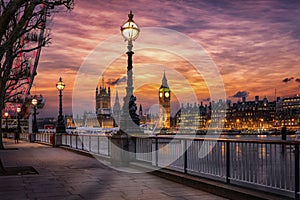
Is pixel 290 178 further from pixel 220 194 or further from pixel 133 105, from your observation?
pixel 133 105

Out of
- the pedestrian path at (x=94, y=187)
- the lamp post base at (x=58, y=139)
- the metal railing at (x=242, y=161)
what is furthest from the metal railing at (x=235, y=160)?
the lamp post base at (x=58, y=139)

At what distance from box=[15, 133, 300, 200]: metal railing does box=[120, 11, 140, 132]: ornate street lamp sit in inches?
58.9

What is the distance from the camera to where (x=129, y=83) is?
16.8 metres

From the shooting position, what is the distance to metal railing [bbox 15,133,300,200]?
838cm

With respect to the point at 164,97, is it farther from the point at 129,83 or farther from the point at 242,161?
the point at 242,161

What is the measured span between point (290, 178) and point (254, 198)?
2.71 feet

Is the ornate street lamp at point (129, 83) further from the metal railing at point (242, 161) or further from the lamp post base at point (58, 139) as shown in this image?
the lamp post base at point (58, 139)

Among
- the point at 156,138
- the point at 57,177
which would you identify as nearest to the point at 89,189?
the point at 57,177

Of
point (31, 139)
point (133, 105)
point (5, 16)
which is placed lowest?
point (31, 139)

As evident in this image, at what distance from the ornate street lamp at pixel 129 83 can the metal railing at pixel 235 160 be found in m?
1.50

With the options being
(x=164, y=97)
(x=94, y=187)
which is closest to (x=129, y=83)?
(x=94, y=187)

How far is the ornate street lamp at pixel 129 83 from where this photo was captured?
52.4ft

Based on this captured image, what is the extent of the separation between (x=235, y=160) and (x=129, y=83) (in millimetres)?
7587

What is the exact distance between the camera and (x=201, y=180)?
10.8 metres
